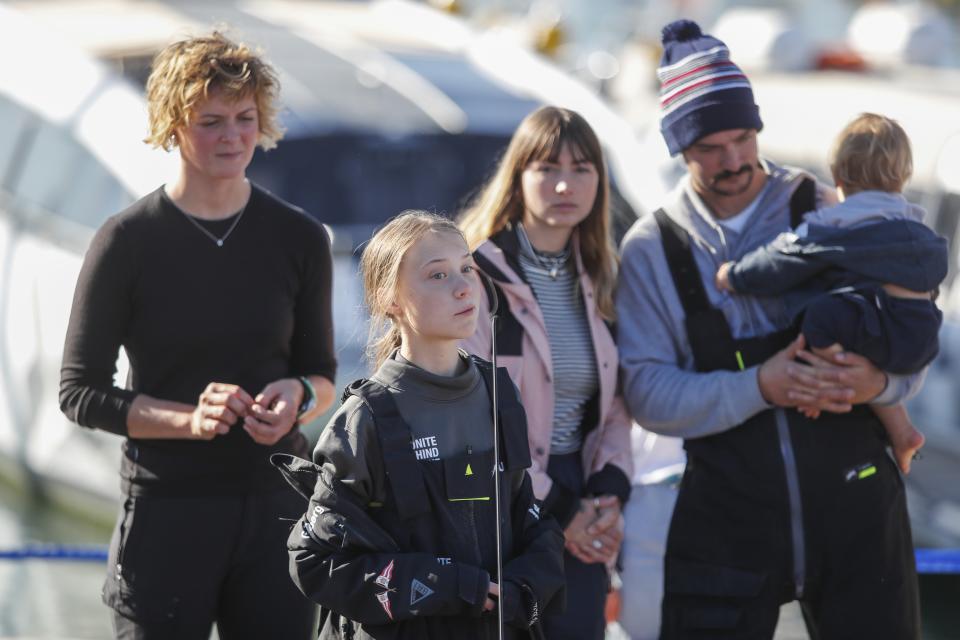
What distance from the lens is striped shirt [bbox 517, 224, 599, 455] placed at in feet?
12.7

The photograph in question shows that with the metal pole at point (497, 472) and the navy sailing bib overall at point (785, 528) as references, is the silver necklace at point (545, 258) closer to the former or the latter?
the navy sailing bib overall at point (785, 528)

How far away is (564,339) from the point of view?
388 cm

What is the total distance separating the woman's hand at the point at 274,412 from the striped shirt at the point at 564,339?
2.24 ft

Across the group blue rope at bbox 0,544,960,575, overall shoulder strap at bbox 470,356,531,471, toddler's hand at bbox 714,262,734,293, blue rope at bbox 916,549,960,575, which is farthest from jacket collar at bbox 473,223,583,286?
blue rope at bbox 916,549,960,575

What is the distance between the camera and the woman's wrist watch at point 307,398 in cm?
370

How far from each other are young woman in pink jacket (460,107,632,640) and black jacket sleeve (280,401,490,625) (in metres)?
0.87

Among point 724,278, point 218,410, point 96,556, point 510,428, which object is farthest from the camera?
point 96,556

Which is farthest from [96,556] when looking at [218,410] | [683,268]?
[683,268]

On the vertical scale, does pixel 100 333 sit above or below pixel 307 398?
above

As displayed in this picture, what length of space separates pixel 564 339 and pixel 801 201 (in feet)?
2.34

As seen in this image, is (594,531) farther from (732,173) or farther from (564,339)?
(732,173)

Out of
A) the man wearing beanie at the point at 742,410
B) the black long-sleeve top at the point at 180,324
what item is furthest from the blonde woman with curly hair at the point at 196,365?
the man wearing beanie at the point at 742,410

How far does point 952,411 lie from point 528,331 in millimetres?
4622

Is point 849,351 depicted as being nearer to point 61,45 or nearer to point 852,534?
point 852,534
